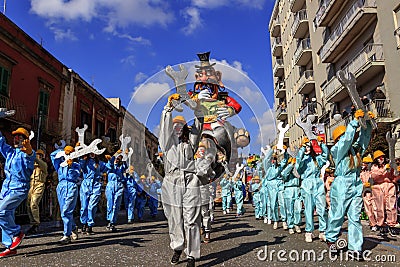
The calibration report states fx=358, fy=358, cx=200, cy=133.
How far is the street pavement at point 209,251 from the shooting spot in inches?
201

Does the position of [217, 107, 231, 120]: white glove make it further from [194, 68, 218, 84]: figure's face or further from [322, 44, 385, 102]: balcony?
[322, 44, 385, 102]: balcony

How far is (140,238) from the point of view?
772 cm

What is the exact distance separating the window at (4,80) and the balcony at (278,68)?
27899 millimetres

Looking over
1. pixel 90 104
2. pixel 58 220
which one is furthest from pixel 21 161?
pixel 90 104

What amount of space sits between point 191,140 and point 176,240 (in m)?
1.43

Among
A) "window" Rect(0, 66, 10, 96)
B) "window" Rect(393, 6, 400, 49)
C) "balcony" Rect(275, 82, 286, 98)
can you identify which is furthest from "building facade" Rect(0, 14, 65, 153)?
"balcony" Rect(275, 82, 286, 98)

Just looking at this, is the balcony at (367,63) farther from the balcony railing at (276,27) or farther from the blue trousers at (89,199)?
the balcony railing at (276,27)

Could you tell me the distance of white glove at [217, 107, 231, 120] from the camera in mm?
7240

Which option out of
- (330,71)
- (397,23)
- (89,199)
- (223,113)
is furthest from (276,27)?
(89,199)

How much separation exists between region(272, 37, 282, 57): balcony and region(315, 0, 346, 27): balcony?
43.7ft

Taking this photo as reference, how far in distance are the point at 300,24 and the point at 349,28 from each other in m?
9.73

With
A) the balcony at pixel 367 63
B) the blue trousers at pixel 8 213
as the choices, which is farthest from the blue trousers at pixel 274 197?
the balcony at pixel 367 63

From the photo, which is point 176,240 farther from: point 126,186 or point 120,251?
point 126,186

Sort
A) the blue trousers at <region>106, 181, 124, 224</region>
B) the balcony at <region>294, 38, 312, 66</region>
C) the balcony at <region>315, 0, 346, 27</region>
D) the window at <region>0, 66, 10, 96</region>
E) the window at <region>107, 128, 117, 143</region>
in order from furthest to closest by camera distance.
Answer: the balcony at <region>294, 38, 312, 66</region>
the window at <region>107, 128, 117, 143</region>
the balcony at <region>315, 0, 346, 27</region>
the window at <region>0, 66, 10, 96</region>
the blue trousers at <region>106, 181, 124, 224</region>
